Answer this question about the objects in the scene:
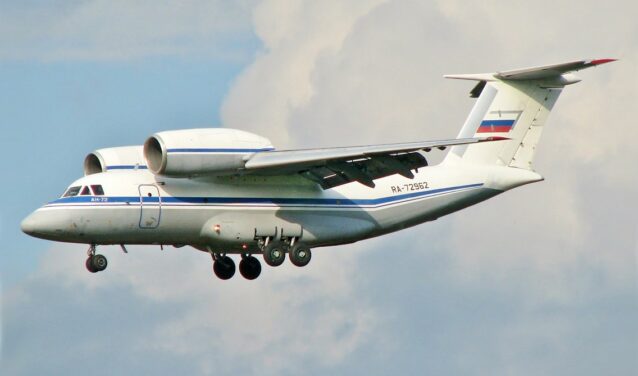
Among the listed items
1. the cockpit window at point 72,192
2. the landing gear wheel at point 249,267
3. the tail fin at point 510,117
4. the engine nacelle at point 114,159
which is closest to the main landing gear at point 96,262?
the cockpit window at point 72,192

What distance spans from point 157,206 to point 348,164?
134 inches

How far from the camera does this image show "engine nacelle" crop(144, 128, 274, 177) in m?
25.7

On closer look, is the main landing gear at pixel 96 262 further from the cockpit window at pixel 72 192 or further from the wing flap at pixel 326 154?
the wing flap at pixel 326 154

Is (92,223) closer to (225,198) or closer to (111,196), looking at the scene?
(111,196)

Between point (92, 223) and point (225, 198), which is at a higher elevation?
point (225, 198)

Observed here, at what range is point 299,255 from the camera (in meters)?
27.4

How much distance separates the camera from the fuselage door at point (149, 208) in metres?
26.3

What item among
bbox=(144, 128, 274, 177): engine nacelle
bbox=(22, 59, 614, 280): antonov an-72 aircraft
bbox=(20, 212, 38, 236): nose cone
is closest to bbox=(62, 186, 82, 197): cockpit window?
bbox=(22, 59, 614, 280): antonov an-72 aircraft

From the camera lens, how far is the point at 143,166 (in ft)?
92.7

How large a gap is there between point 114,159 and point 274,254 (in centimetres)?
361

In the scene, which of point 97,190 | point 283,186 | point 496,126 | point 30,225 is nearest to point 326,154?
point 283,186

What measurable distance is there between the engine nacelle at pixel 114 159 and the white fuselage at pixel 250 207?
3.48 feet

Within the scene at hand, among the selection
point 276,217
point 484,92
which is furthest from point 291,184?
point 484,92

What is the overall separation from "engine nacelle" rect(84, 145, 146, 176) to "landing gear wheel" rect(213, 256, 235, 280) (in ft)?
7.52
